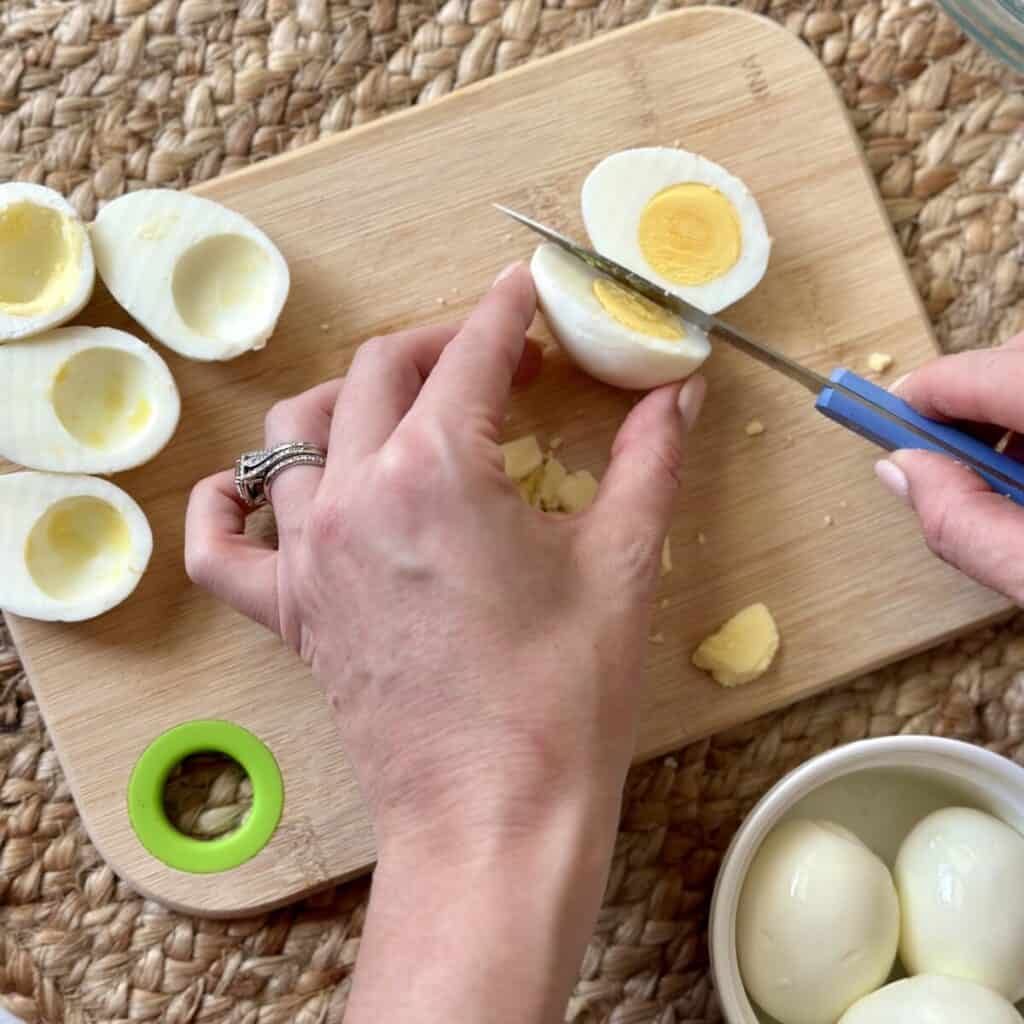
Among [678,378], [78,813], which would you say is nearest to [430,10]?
[678,378]

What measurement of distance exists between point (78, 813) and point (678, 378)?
886mm

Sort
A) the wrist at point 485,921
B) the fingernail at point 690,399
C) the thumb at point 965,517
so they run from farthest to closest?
the fingernail at point 690,399 → the thumb at point 965,517 → the wrist at point 485,921

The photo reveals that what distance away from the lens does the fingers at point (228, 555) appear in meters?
1.23

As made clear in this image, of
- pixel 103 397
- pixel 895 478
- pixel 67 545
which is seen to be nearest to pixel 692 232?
pixel 895 478

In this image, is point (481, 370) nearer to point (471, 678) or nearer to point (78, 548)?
point (471, 678)

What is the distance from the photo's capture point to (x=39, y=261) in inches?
54.5

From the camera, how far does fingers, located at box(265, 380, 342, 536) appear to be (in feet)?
3.89

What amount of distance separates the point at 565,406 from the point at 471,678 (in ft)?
1.55

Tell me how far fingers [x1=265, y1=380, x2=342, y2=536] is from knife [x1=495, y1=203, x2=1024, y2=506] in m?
0.31

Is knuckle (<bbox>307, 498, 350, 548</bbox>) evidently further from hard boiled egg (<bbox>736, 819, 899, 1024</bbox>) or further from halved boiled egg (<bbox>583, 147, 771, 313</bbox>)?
hard boiled egg (<bbox>736, 819, 899, 1024</bbox>)

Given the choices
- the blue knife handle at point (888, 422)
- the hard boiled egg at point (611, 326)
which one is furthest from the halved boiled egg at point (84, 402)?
the blue knife handle at point (888, 422)

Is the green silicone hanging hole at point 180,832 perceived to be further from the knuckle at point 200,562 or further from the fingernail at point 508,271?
the fingernail at point 508,271

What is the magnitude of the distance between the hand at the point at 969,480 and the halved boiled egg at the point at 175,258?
0.73m

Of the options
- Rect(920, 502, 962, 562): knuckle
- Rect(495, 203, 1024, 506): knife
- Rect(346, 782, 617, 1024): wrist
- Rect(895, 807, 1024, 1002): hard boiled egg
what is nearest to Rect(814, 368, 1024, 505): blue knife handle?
Rect(495, 203, 1024, 506): knife
